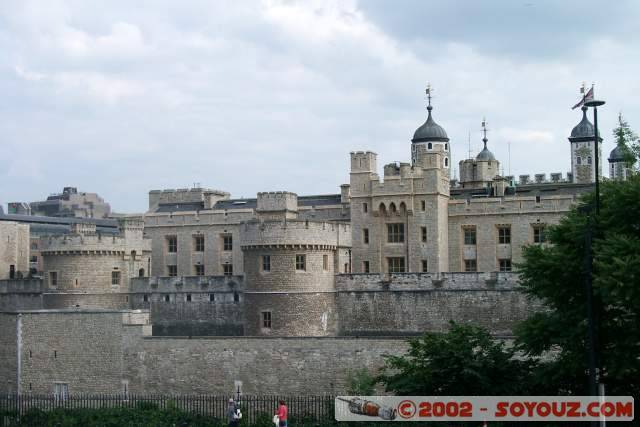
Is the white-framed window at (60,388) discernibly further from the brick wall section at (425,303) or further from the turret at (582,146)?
the turret at (582,146)

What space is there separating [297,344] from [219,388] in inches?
179

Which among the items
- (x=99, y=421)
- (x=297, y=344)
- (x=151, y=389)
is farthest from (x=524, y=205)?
(x=99, y=421)

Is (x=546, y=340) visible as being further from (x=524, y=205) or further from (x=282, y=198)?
(x=282, y=198)

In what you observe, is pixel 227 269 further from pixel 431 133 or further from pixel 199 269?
pixel 431 133

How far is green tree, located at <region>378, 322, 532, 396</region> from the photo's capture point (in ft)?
116

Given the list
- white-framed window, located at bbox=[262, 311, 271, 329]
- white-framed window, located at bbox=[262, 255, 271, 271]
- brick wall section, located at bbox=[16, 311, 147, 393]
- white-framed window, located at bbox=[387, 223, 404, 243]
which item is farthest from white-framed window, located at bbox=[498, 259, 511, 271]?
brick wall section, located at bbox=[16, 311, 147, 393]

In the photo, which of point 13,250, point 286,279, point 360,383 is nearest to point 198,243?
point 13,250

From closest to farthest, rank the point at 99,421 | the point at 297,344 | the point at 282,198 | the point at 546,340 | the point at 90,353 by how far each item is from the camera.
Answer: the point at 546,340
the point at 99,421
the point at 297,344
the point at 90,353
the point at 282,198

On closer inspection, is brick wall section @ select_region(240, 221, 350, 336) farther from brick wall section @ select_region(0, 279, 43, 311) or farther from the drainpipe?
brick wall section @ select_region(0, 279, 43, 311)

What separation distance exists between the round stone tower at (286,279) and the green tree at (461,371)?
15429mm

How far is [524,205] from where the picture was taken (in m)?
58.3

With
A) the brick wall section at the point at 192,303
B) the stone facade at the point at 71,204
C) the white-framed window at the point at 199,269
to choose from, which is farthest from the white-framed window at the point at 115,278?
the stone facade at the point at 71,204

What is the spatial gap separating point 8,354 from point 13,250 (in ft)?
56.9

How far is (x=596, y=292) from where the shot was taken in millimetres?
30891
